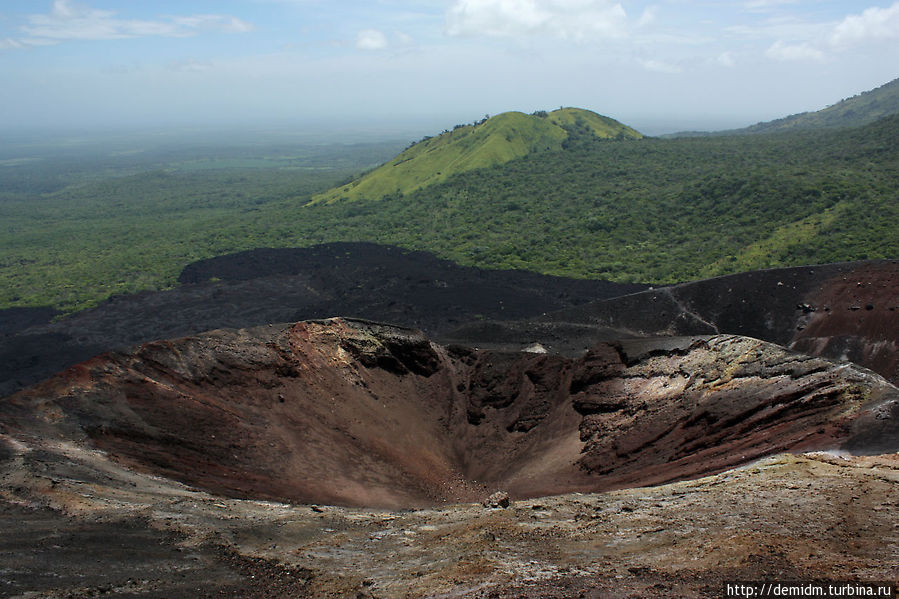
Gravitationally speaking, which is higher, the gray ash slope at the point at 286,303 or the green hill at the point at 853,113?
the green hill at the point at 853,113

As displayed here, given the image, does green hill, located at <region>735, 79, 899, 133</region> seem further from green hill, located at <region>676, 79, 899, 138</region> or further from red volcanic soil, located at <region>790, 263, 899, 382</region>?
red volcanic soil, located at <region>790, 263, 899, 382</region>

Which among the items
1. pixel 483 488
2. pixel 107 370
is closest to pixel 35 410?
pixel 107 370

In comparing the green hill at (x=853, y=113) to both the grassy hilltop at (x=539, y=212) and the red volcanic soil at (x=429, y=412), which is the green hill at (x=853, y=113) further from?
the red volcanic soil at (x=429, y=412)

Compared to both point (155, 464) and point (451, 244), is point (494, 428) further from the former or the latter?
point (451, 244)

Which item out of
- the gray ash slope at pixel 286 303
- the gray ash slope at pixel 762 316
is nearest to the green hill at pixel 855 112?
the gray ash slope at pixel 286 303

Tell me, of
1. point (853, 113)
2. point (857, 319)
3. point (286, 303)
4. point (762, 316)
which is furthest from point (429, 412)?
point (853, 113)

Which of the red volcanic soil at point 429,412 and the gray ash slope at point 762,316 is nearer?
the red volcanic soil at point 429,412

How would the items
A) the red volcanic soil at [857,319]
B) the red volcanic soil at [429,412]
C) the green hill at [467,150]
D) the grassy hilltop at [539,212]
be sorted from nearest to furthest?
the red volcanic soil at [429,412]
the red volcanic soil at [857,319]
the grassy hilltop at [539,212]
the green hill at [467,150]
